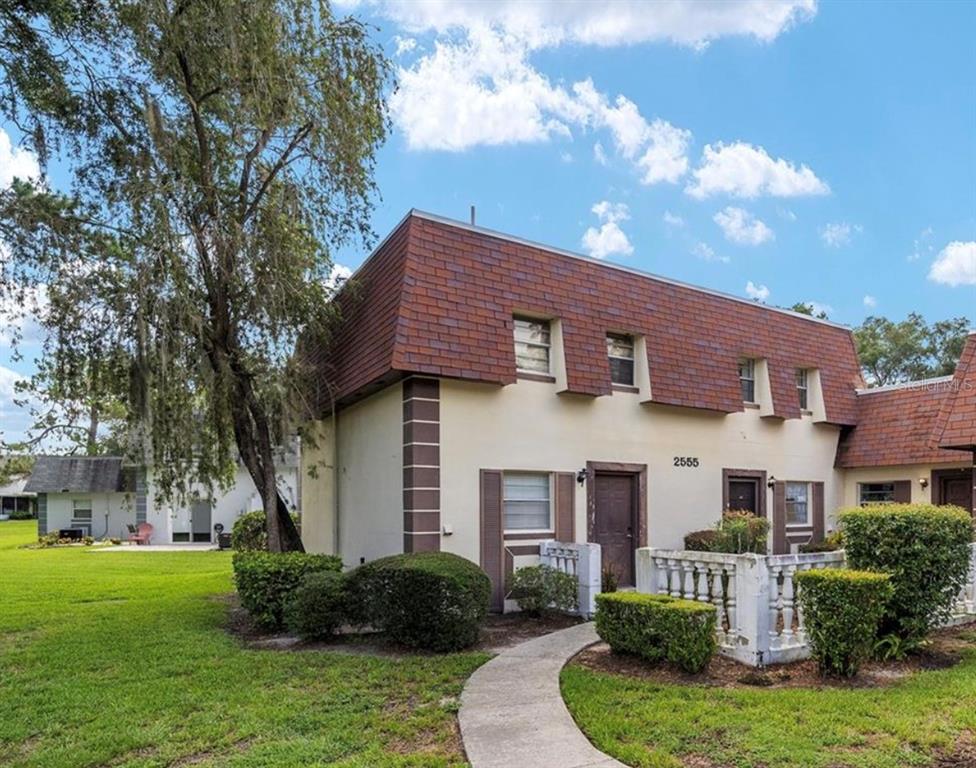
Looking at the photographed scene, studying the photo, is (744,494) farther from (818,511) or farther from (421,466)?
(421,466)

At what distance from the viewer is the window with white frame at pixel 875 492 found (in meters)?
14.8

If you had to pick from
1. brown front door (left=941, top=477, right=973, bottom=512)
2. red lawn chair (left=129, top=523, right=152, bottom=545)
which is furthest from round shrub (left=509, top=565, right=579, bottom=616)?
red lawn chair (left=129, top=523, right=152, bottom=545)

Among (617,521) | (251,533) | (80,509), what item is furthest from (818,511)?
(80,509)

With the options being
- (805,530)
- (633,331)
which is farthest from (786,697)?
(805,530)

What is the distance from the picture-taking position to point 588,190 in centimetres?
1590

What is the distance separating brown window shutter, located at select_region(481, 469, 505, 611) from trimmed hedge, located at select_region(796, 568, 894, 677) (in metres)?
4.66

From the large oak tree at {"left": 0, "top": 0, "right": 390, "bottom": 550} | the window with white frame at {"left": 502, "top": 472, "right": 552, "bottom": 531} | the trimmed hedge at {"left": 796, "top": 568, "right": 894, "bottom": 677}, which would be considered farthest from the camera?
the window with white frame at {"left": 502, "top": 472, "right": 552, "bottom": 531}

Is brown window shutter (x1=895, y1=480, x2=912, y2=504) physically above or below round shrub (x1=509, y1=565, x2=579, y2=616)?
above

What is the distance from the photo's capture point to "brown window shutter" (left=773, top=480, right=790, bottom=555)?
45.9 feet

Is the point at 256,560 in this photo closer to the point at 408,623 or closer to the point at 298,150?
the point at 408,623

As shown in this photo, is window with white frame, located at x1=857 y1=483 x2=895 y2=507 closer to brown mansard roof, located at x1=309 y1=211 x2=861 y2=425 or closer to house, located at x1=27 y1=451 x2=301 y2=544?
brown mansard roof, located at x1=309 y1=211 x2=861 y2=425

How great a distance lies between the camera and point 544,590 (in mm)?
9516

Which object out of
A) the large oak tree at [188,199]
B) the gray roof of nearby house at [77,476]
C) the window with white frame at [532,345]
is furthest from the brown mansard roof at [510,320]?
the gray roof of nearby house at [77,476]

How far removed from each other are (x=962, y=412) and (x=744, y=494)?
401 cm
